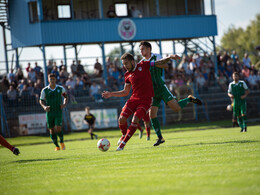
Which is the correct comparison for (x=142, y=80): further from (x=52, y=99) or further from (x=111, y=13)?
(x=111, y=13)

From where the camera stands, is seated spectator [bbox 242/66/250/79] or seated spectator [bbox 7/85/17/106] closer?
seated spectator [bbox 7/85/17/106]

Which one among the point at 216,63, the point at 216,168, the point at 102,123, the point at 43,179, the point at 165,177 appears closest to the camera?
the point at 165,177

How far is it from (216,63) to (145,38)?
587 cm

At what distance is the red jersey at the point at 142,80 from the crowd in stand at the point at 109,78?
14178 millimetres

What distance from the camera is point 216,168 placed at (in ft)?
21.4

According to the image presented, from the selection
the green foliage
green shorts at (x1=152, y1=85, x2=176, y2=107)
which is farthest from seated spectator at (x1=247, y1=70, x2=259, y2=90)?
the green foliage

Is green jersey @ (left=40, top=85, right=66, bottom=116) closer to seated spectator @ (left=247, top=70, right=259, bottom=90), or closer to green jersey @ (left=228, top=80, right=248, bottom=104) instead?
green jersey @ (left=228, top=80, right=248, bottom=104)

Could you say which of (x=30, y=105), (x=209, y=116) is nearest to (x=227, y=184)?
(x=30, y=105)

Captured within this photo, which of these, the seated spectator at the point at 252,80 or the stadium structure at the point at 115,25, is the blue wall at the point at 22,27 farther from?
the seated spectator at the point at 252,80

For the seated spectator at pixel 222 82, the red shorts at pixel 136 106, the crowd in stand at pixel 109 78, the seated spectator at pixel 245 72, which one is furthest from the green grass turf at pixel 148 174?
the seated spectator at pixel 245 72

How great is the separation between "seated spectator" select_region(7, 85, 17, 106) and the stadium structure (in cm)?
458

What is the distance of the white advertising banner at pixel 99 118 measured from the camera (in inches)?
979

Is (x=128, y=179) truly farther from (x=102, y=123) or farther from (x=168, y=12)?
(x=168, y=12)

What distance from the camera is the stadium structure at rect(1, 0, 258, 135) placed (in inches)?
1099
